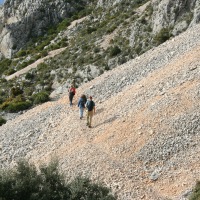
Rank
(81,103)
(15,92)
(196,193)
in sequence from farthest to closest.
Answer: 1. (15,92)
2. (81,103)
3. (196,193)

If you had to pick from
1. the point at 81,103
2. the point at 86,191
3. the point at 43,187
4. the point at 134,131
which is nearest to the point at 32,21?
the point at 81,103

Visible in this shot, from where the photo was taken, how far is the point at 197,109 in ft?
68.9

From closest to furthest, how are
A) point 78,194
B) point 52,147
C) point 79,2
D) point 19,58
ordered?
1. point 78,194
2. point 52,147
3. point 19,58
4. point 79,2

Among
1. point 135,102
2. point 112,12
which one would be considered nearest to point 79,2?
point 112,12

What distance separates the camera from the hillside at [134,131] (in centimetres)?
1850

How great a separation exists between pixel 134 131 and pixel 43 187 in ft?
26.4

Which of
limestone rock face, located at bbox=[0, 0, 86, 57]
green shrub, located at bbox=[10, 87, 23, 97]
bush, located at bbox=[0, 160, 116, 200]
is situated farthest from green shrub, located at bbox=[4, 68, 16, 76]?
bush, located at bbox=[0, 160, 116, 200]

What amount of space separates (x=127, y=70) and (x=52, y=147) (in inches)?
379

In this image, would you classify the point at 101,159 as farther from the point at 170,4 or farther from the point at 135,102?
the point at 170,4

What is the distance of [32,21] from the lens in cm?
7325

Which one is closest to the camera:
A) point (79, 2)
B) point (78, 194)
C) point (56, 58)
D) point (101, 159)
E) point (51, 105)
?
point (78, 194)

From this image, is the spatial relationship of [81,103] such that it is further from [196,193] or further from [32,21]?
[32,21]

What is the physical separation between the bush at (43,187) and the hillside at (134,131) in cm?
305

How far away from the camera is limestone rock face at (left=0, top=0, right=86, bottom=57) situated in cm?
7269
